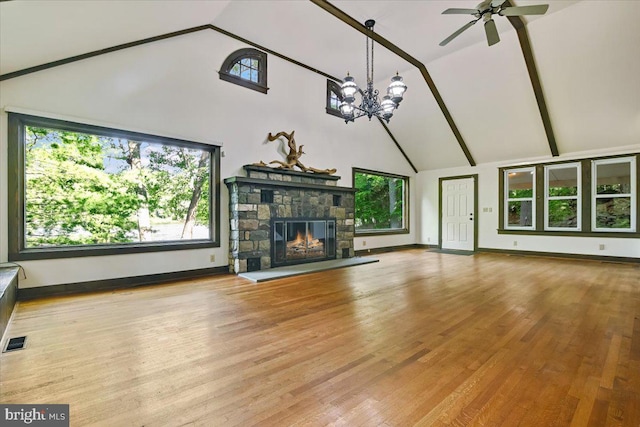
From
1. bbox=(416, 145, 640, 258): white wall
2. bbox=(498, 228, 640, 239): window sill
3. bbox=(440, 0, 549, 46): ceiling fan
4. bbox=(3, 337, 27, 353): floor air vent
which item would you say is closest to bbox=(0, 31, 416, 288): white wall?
bbox=(3, 337, 27, 353): floor air vent

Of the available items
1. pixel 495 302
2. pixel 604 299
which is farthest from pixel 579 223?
pixel 495 302

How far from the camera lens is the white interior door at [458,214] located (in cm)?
780

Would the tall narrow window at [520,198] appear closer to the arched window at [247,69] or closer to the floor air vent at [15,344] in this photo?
the arched window at [247,69]

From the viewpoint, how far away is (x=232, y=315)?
2.79 m

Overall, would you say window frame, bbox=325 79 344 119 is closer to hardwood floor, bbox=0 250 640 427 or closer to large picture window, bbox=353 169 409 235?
large picture window, bbox=353 169 409 235

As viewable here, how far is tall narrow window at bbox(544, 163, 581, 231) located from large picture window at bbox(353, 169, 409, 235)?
3362mm

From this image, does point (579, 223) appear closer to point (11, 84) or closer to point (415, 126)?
point (415, 126)

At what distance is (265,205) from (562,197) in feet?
22.3

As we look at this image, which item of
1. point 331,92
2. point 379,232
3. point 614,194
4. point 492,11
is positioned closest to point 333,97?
point 331,92

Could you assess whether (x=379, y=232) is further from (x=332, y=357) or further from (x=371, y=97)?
(x=332, y=357)

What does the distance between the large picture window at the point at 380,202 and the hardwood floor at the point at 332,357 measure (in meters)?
3.86

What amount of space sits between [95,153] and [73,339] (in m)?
2.56

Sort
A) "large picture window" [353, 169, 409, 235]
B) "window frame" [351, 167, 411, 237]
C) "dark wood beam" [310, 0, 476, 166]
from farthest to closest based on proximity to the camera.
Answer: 1. "large picture window" [353, 169, 409, 235]
2. "window frame" [351, 167, 411, 237]
3. "dark wood beam" [310, 0, 476, 166]

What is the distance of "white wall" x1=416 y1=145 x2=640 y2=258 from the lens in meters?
6.00
